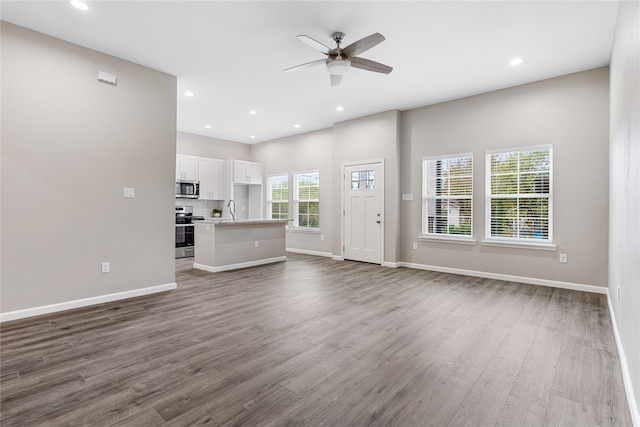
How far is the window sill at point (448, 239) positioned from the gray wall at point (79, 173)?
14.5ft

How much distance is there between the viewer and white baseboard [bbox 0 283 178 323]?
3.15 meters

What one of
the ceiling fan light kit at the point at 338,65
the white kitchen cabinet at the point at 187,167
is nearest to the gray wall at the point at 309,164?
the white kitchen cabinet at the point at 187,167

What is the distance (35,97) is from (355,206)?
526 centimetres

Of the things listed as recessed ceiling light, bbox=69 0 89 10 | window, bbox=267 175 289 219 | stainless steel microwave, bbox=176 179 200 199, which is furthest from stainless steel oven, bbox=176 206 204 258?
recessed ceiling light, bbox=69 0 89 10

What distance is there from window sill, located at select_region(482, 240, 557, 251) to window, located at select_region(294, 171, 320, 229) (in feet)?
12.9

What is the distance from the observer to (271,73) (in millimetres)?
4441

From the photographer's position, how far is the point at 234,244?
227 inches

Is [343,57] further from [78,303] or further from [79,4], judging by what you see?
[78,303]

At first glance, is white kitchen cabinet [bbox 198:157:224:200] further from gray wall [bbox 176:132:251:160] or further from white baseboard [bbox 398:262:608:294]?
white baseboard [bbox 398:262:608:294]

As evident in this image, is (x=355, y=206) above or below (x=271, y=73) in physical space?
below

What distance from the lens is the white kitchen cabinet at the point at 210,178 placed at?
793 cm

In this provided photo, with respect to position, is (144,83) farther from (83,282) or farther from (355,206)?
(355,206)

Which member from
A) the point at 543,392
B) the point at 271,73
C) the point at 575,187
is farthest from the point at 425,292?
the point at 271,73

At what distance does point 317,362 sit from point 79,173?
348cm
